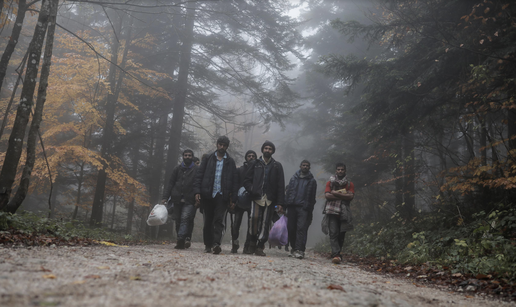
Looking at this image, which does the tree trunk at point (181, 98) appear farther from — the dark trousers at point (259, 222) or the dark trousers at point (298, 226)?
the dark trousers at point (259, 222)

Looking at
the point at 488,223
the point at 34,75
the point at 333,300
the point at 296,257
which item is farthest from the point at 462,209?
the point at 34,75

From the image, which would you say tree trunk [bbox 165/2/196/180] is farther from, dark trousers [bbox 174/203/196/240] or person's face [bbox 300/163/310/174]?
person's face [bbox 300/163/310/174]

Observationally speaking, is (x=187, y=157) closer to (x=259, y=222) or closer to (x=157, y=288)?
(x=259, y=222)

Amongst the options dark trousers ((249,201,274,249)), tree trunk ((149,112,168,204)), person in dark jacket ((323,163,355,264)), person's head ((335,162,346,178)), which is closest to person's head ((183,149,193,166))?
dark trousers ((249,201,274,249))

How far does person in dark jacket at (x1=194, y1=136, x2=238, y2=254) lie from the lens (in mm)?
6676

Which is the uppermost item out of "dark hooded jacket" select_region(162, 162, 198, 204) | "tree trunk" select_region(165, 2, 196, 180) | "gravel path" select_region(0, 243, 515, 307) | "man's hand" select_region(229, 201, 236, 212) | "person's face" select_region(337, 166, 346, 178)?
"tree trunk" select_region(165, 2, 196, 180)

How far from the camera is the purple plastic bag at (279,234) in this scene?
24.5 ft

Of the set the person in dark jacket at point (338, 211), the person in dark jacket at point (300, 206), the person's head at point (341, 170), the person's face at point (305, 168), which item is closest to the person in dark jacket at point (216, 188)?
the person in dark jacket at point (300, 206)

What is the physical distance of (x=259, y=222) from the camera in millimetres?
→ 6918

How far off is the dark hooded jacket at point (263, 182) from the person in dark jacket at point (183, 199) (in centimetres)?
140

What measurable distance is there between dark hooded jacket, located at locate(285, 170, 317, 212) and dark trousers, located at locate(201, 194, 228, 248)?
1648mm

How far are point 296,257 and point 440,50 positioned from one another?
5.67 metres

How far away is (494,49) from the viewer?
6.70 metres

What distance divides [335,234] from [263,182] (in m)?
2.00
